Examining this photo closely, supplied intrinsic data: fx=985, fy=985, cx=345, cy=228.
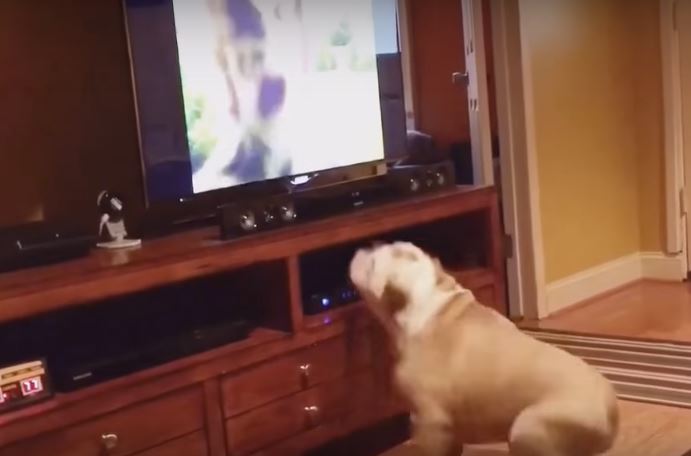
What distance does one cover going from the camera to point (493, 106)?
4.18 m

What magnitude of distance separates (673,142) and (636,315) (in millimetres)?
987

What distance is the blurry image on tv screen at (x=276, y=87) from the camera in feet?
8.31

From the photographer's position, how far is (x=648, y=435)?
2703mm

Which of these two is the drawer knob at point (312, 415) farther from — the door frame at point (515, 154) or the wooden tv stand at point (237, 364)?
the door frame at point (515, 154)

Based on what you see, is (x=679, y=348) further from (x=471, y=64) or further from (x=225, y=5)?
(x=225, y=5)

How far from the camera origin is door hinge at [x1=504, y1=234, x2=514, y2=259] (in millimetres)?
4059

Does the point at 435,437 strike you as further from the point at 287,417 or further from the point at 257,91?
the point at 257,91

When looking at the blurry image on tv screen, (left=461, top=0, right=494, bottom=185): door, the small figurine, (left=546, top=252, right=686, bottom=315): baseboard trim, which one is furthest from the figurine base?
(left=546, top=252, right=686, bottom=315): baseboard trim

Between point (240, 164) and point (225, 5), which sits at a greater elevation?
point (225, 5)

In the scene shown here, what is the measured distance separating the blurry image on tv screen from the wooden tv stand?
0.24 metres

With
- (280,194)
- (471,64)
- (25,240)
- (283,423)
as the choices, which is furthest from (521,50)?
(25,240)

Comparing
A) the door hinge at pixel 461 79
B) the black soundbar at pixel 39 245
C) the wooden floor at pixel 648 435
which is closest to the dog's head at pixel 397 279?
the wooden floor at pixel 648 435

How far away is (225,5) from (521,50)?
1.67 m

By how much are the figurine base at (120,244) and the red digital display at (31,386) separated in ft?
1.46
